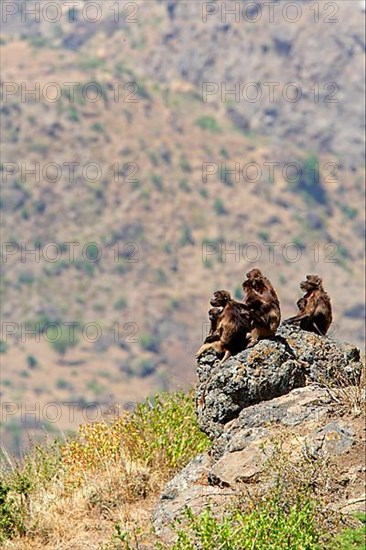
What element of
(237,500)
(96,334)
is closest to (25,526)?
(237,500)

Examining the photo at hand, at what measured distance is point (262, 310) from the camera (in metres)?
11.0

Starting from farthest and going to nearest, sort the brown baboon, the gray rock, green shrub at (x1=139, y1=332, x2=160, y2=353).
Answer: green shrub at (x1=139, y1=332, x2=160, y2=353), the brown baboon, the gray rock

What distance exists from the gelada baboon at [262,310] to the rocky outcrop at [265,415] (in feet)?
0.55

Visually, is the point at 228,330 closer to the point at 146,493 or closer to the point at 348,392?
the point at 348,392

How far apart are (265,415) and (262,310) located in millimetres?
1157

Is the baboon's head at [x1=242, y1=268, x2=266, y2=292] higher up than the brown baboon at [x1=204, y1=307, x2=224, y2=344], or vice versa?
the baboon's head at [x1=242, y1=268, x2=266, y2=292]

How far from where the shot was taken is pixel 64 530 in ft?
34.7

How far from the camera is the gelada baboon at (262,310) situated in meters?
11.0

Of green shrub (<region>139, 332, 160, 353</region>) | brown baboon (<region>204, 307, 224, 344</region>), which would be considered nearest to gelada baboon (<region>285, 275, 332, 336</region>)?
brown baboon (<region>204, 307, 224, 344</region>)

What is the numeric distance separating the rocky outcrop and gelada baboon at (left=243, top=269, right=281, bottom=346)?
17cm

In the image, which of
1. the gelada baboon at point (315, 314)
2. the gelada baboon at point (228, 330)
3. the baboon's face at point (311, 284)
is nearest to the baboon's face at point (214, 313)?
the gelada baboon at point (228, 330)

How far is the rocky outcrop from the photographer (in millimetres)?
9531

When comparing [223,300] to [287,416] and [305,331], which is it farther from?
[287,416]

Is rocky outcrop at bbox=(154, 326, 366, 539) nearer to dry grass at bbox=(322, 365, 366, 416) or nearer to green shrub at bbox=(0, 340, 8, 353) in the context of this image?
dry grass at bbox=(322, 365, 366, 416)
